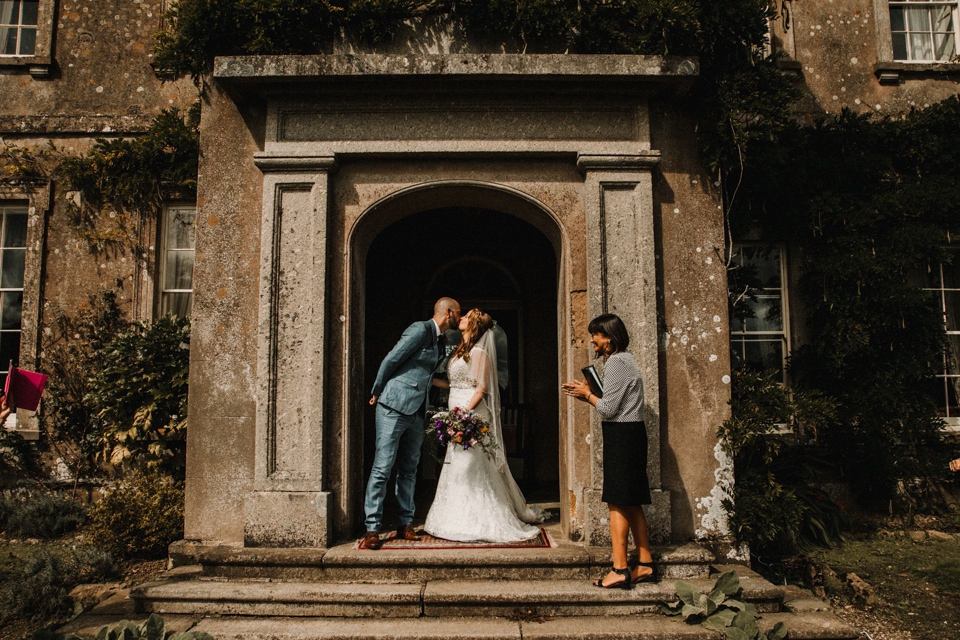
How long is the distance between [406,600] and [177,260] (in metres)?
5.22

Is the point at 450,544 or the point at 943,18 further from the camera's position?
the point at 943,18

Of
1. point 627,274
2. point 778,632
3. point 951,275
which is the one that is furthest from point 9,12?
point 951,275

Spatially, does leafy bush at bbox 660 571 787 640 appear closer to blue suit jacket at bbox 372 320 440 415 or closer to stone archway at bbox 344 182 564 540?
blue suit jacket at bbox 372 320 440 415

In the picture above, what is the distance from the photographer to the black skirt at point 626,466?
416cm

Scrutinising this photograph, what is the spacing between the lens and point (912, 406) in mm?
6387

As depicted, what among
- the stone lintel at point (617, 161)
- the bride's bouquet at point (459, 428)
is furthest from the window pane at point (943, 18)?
the bride's bouquet at point (459, 428)

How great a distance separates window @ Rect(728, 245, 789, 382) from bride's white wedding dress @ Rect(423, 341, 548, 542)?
10.6 ft

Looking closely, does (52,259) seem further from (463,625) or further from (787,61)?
(787,61)

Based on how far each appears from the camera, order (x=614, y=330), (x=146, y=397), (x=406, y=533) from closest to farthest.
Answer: (x=614, y=330) < (x=406, y=533) < (x=146, y=397)

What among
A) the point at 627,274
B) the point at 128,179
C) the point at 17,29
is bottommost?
the point at 627,274

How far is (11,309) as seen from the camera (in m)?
7.40

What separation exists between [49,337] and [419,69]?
216 inches

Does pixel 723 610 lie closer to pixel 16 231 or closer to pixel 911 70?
pixel 911 70

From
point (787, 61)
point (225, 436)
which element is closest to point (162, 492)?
point (225, 436)
